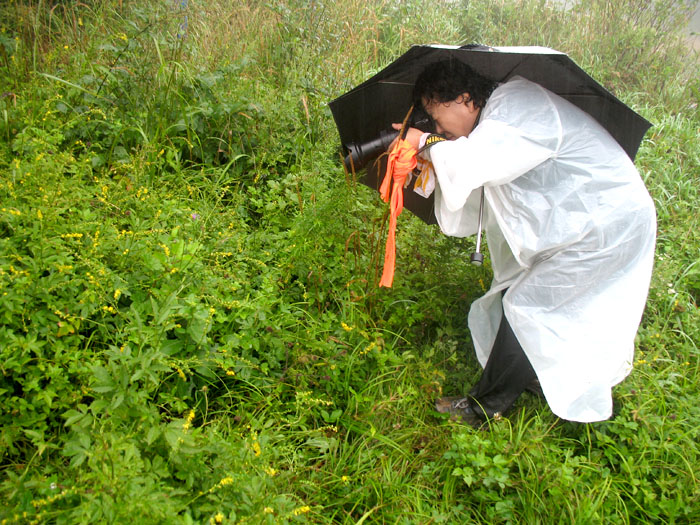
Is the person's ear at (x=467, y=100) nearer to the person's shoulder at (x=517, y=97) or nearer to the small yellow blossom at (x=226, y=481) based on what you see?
the person's shoulder at (x=517, y=97)

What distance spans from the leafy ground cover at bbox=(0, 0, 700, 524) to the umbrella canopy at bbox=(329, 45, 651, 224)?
27 cm

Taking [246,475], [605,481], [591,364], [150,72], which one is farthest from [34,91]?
[605,481]

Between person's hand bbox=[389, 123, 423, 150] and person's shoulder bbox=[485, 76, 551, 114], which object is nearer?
person's shoulder bbox=[485, 76, 551, 114]

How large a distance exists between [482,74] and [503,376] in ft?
4.63

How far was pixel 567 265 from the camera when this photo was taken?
2207 mm

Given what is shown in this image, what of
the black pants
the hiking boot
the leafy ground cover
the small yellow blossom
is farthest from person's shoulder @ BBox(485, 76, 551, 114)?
the small yellow blossom

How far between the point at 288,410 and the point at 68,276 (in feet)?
3.42

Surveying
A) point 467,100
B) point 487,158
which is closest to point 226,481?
point 487,158

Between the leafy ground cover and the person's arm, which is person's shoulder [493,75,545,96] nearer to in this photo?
the person's arm

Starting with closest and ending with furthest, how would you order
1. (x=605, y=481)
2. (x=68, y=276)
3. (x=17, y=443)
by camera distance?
(x=17, y=443) < (x=68, y=276) < (x=605, y=481)

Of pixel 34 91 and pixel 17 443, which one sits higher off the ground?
pixel 34 91

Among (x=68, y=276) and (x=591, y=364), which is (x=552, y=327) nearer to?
(x=591, y=364)

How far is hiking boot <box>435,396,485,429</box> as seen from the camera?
259 cm

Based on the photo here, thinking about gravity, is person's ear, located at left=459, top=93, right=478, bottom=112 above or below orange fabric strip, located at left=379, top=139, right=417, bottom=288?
above
